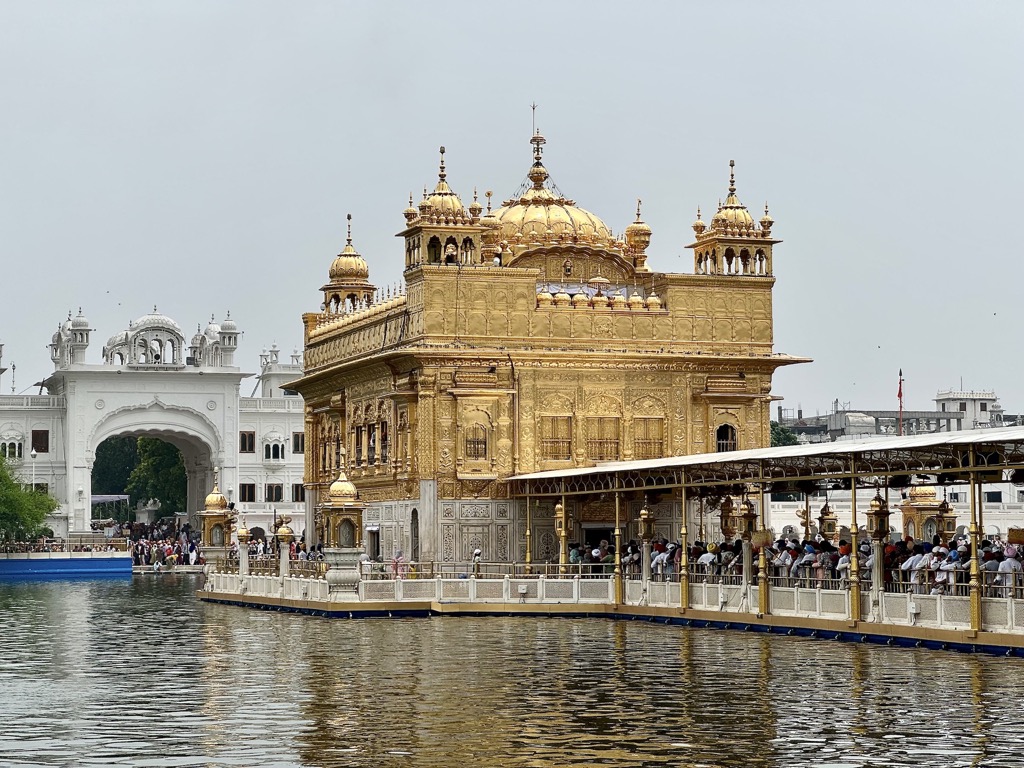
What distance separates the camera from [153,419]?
232ft

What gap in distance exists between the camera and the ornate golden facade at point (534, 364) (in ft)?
125

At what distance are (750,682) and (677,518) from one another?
2053cm

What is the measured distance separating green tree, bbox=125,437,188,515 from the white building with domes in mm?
4940

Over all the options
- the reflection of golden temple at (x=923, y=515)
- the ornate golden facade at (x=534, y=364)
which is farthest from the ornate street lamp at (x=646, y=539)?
the reflection of golden temple at (x=923, y=515)

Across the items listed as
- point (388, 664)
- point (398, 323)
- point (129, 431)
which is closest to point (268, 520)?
point (129, 431)

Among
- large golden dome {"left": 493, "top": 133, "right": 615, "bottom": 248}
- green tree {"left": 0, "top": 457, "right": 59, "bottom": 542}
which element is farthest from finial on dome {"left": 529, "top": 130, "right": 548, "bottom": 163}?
green tree {"left": 0, "top": 457, "right": 59, "bottom": 542}

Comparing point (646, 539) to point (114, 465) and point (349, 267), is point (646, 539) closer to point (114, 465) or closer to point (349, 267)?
point (349, 267)

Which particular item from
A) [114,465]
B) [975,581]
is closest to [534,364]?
[975,581]

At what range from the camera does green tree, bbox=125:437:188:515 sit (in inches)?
3159

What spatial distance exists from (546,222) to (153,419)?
108ft

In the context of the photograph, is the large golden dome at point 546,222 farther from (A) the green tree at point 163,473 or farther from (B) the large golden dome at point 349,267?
(A) the green tree at point 163,473

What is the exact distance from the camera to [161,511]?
83.4 m

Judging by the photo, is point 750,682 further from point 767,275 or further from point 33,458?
point 33,458

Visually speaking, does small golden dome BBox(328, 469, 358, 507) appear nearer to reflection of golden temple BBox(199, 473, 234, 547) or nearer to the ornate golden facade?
the ornate golden facade
